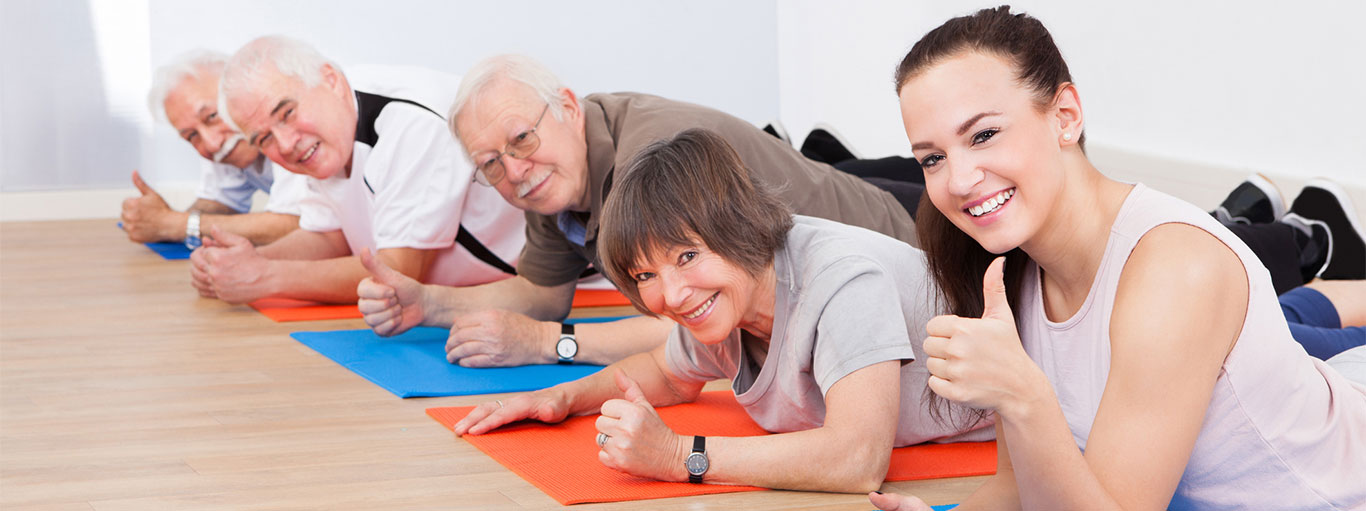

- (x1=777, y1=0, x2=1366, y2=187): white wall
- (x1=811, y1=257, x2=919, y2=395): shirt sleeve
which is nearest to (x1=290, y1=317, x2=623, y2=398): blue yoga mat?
(x1=811, y1=257, x2=919, y2=395): shirt sleeve

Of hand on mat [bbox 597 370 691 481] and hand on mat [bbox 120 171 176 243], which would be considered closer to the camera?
hand on mat [bbox 597 370 691 481]

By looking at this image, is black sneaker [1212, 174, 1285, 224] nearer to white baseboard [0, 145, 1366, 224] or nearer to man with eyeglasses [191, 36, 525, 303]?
white baseboard [0, 145, 1366, 224]

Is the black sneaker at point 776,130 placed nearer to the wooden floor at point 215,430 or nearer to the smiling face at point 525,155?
the wooden floor at point 215,430

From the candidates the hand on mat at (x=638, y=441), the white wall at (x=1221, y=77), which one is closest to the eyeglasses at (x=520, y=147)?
the hand on mat at (x=638, y=441)

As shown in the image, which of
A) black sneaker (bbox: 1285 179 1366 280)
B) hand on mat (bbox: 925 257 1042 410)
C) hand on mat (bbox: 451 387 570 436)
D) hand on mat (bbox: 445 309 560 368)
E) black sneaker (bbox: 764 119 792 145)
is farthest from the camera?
black sneaker (bbox: 764 119 792 145)

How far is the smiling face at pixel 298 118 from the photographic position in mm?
3449

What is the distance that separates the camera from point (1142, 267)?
4.22ft

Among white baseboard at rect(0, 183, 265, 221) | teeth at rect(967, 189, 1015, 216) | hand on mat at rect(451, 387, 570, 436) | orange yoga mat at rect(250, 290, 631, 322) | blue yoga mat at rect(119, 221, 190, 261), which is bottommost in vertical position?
white baseboard at rect(0, 183, 265, 221)

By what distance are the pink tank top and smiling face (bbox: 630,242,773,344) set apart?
0.47 metres

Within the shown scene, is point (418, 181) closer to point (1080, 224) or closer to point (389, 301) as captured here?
point (389, 301)

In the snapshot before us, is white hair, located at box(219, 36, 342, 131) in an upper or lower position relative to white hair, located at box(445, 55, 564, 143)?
lower

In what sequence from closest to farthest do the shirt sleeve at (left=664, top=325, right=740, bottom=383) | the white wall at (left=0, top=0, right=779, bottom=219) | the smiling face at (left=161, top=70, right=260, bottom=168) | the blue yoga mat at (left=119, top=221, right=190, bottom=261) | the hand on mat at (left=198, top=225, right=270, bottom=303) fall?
the shirt sleeve at (left=664, top=325, right=740, bottom=383) → the hand on mat at (left=198, top=225, right=270, bottom=303) → the smiling face at (left=161, top=70, right=260, bottom=168) → the blue yoga mat at (left=119, top=221, right=190, bottom=261) → the white wall at (left=0, top=0, right=779, bottom=219)

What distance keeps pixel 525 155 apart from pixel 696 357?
0.75 metres

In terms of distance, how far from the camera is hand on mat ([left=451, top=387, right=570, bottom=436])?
7.48 ft
